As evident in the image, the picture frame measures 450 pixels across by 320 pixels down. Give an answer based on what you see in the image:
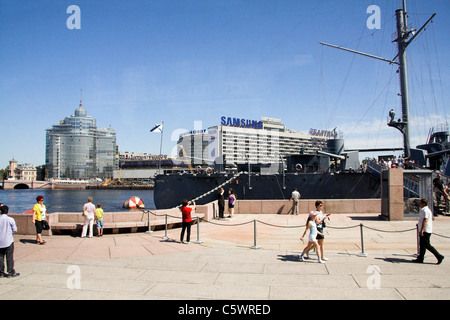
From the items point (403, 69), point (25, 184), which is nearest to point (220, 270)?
point (403, 69)

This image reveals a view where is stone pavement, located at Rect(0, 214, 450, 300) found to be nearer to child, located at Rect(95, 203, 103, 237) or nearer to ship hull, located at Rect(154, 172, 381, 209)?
child, located at Rect(95, 203, 103, 237)

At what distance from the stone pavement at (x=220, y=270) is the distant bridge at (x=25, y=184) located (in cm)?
15441

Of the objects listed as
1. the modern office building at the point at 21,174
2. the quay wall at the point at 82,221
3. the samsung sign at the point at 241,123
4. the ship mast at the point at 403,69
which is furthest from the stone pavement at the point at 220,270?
the modern office building at the point at 21,174

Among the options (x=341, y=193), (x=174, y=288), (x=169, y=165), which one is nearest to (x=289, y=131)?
(x=169, y=165)

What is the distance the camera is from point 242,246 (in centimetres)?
1209

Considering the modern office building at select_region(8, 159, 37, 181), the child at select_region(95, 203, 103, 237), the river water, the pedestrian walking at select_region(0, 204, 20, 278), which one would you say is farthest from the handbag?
the modern office building at select_region(8, 159, 37, 181)

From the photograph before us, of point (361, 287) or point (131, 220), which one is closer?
point (361, 287)

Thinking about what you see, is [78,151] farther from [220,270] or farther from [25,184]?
[220,270]

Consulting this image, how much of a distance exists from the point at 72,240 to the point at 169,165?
6363 inches

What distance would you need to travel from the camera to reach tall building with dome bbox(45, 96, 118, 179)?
182 metres

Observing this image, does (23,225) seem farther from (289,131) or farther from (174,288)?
(289,131)

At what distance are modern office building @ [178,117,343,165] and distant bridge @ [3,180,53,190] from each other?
6545 cm

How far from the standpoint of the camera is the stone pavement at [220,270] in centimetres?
699

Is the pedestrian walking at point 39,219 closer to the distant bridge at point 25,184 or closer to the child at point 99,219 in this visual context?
the child at point 99,219
